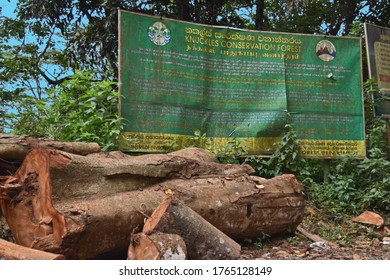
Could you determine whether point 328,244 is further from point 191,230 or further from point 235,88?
point 235,88

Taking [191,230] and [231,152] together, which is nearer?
[191,230]

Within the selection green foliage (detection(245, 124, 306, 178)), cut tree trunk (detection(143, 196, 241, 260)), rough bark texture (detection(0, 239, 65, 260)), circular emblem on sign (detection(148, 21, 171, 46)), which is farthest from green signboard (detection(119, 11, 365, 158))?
rough bark texture (detection(0, 239, 65, 260))

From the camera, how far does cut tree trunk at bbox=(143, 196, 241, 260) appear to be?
4148 millimetres

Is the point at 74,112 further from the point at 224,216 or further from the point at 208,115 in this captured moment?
the point at 224,216

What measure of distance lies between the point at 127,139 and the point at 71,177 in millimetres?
2497

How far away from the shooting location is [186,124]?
25.5 feet

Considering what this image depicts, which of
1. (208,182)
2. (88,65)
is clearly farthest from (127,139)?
(88,65)

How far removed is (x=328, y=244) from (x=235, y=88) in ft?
9.49

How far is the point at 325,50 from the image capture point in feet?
28.4

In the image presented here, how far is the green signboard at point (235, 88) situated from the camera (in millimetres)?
7516

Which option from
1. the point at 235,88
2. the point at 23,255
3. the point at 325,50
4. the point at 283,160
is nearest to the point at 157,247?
the point at 23,255

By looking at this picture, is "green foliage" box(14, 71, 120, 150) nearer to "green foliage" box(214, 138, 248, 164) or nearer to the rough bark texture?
"green foliage" box(214, 138, 248, 164)

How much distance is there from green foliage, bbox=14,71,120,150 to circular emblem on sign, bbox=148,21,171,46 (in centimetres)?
94

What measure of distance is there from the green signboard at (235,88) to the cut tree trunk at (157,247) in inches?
132
